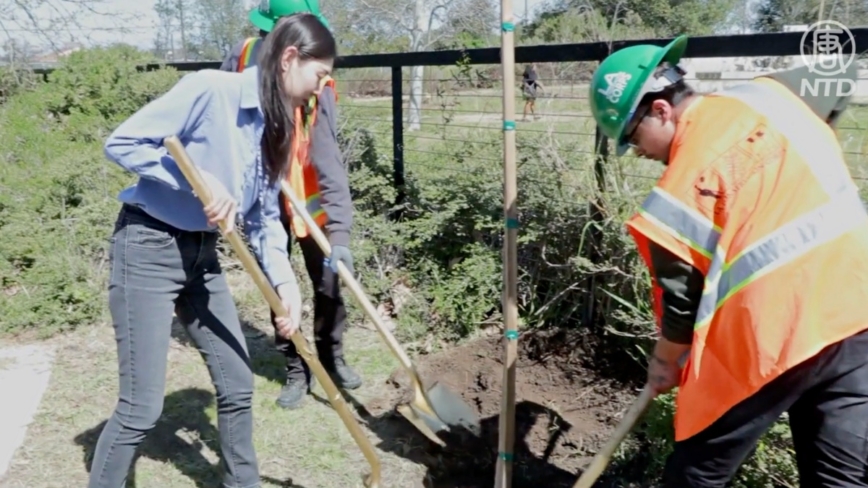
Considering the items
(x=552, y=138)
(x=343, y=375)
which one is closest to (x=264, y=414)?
(x=343, y=375)

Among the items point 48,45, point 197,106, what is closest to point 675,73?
point 197,106

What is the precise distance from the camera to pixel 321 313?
398cm

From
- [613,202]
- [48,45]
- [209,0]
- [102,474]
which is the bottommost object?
[102,474]

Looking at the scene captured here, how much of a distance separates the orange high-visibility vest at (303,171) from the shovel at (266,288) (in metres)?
0.80

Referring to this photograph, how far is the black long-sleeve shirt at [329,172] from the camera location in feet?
11.5

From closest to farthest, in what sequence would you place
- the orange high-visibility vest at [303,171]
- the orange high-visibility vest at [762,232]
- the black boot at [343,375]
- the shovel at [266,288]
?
the orange high-visibility vest at [762,232] < the shovel at [266,288] < the orange high-visibility vest at [303,171] < the black boot at [343,375]

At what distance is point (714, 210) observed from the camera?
1650 millimetres

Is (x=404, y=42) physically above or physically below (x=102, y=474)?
above

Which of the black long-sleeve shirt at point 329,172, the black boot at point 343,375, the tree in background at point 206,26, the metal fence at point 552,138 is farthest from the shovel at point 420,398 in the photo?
the tree in background at point 206,26

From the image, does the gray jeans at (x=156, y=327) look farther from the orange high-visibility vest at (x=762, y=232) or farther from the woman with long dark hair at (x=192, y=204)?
the orange high-visibility vest at (x=762, y=232)

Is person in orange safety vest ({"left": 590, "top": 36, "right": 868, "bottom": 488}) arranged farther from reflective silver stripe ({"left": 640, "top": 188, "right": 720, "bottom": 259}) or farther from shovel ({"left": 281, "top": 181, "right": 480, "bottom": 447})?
shovel ({"left": 281, "top": 181, "right": 480, "bottom": 447})

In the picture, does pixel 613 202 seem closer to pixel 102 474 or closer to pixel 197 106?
pixel 197 106

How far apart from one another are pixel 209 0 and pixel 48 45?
6552mm

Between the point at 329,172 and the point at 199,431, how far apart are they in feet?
4.78
